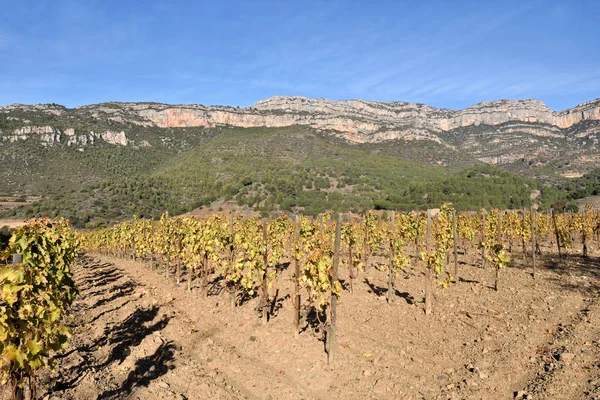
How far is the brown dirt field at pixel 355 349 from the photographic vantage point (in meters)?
6.23

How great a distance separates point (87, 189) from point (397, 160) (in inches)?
2935

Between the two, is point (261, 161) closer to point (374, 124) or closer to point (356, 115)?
point (374, 124)

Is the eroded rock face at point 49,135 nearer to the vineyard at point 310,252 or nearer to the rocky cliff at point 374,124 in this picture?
the rocky cliff at point 374,124

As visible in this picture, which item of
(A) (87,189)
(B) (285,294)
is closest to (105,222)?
(A) (87,189)

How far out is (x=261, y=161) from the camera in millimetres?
85500

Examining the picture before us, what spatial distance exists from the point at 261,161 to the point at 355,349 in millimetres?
79400

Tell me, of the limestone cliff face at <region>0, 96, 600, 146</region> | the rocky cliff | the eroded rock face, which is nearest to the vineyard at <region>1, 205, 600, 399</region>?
the eroded rock face

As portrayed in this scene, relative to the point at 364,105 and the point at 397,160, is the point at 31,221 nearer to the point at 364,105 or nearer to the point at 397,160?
the point at 397,160

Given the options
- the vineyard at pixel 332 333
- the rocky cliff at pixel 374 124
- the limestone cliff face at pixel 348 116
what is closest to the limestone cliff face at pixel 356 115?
the limestone cliff face at pixel 348 116

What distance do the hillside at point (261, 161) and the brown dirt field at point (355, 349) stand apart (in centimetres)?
4671

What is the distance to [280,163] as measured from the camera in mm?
83312

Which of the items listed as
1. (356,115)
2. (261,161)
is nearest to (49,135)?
(261,161)

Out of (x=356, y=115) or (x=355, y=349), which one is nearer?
(x=355, y=349)

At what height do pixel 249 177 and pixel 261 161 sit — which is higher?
pixel 261 161
